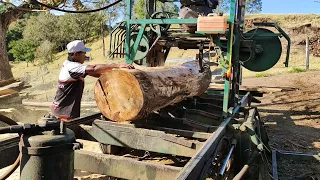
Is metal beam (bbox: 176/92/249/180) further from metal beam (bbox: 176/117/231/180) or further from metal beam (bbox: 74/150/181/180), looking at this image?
metal beam (bbox: 74/150/181/180)

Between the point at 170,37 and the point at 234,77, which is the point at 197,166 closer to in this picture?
the point at 234,77

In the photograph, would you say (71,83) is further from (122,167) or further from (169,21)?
(169,21)

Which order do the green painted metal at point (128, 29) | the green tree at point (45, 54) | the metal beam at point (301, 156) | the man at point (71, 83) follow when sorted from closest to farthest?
the man at point (71, 83) → the metal beam at point (301, 156) → the green painted metal at point (128, 29) → the green tree at point (45, 54)

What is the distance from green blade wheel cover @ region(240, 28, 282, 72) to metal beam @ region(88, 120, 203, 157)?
3.24 meters

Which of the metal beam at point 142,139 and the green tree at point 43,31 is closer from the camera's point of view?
the metal beam at point 142,139

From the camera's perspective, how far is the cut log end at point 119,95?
10.8 feet

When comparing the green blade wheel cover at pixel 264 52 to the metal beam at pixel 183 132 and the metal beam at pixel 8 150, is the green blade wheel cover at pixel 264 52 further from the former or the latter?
the metal beam at pixel 8 150

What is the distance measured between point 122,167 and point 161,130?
2.90 feet

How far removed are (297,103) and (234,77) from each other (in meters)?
4.67

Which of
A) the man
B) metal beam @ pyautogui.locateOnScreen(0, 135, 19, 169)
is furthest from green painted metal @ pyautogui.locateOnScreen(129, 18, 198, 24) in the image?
metal beam @ pyautogui.locateOnScreen(0, 135, 19, 169)

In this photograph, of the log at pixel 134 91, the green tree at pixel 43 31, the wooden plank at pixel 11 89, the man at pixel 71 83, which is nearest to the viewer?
the log at pixel 134 91

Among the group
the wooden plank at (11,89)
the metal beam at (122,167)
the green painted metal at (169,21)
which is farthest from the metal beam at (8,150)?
the wooden plank at (11,89)

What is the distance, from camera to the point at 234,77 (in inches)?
192

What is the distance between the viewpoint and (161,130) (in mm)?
3523
